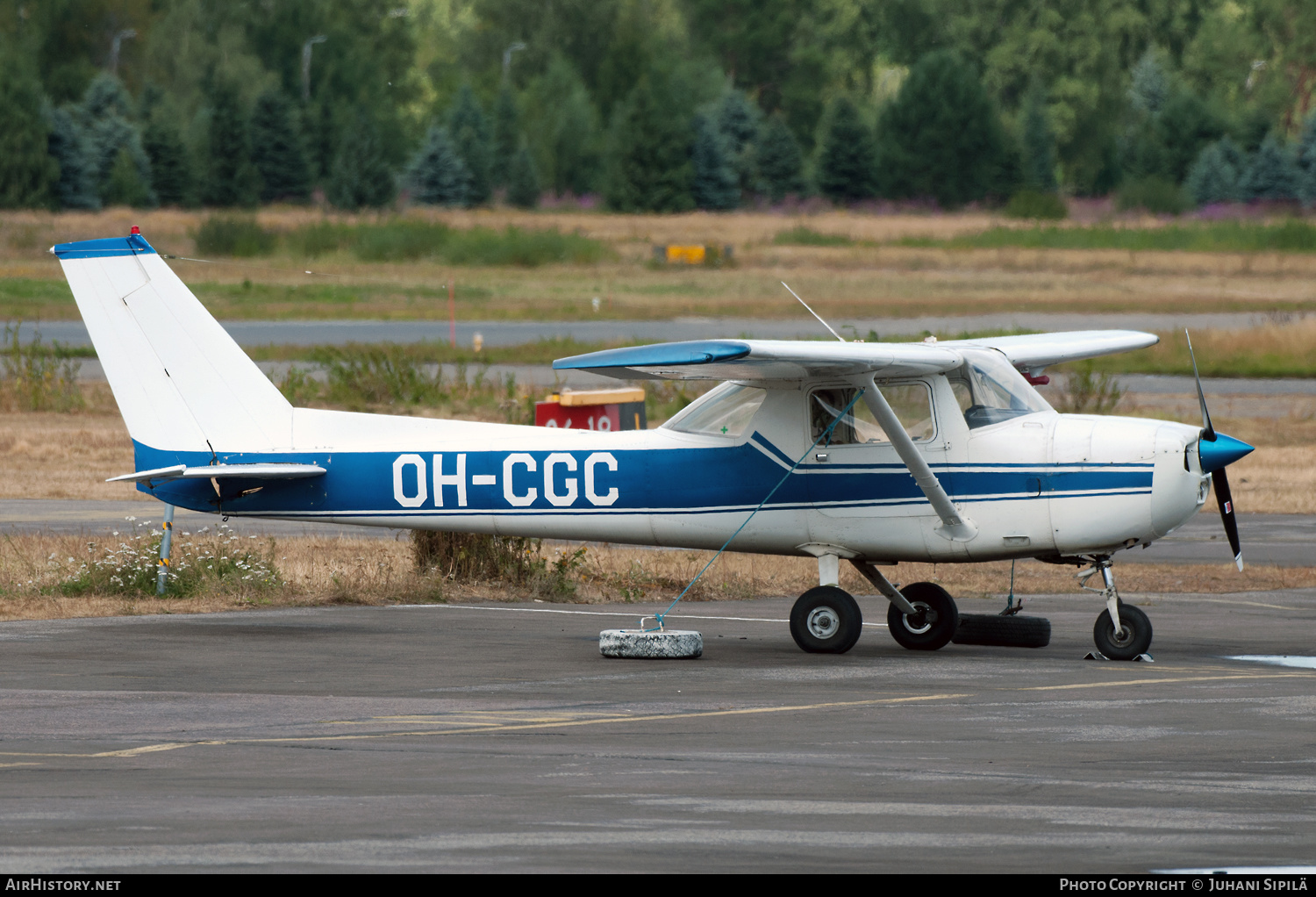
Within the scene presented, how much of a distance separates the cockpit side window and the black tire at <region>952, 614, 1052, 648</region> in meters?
1.72

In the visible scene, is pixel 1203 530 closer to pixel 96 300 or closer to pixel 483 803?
pixel 96 300

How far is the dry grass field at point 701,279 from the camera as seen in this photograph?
52.8 metres

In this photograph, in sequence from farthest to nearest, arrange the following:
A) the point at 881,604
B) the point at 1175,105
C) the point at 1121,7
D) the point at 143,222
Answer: the point at 1121,7 → the point at 1175,105 → the point at 143,222 → the point at 881,604

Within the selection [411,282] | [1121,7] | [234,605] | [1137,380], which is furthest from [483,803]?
[1121,7]

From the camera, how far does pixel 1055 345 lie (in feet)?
51.0

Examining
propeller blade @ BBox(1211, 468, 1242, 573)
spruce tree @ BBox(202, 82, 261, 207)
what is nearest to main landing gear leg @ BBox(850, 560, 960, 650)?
propeller blade @ BBox(1211, 468, 1242, 573)

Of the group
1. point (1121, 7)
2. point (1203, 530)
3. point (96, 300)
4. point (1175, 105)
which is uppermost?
point (1121, 7)

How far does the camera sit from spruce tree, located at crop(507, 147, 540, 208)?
90.8 meters

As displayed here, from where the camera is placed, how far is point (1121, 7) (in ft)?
359

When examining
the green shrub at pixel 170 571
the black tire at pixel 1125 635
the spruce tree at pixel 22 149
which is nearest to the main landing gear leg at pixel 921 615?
the black tire at pixel 1125 635

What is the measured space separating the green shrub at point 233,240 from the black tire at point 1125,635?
2103 inches

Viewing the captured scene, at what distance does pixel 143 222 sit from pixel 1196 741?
226ft
